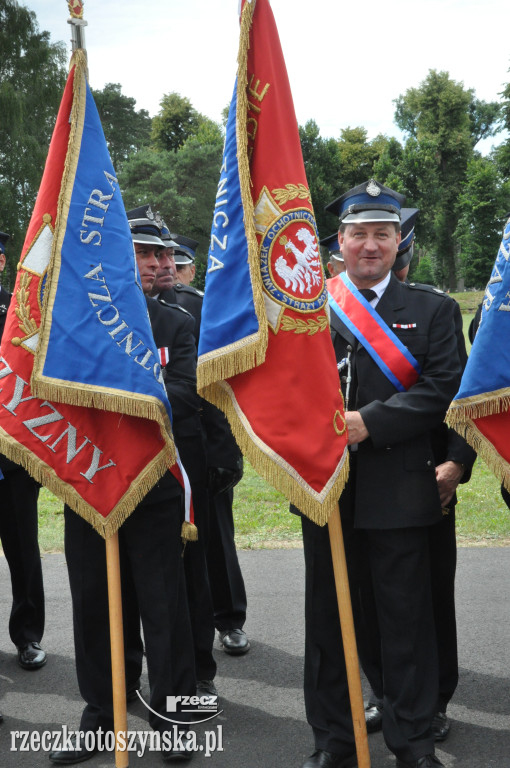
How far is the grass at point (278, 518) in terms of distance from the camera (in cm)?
678

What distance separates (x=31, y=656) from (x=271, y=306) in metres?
2.69

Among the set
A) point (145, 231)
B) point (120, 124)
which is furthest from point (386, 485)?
point (120, 124)

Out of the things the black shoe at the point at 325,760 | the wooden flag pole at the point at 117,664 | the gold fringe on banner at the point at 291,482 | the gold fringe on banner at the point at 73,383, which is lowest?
the black shoe at the point at 325,760

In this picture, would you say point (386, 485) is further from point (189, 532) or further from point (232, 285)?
point (232, 285)

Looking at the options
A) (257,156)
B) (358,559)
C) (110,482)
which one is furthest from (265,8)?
(358,559)

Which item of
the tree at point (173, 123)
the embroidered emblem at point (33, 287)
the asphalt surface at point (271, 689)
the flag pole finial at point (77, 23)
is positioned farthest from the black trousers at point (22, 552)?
the tree at point (173, 123)

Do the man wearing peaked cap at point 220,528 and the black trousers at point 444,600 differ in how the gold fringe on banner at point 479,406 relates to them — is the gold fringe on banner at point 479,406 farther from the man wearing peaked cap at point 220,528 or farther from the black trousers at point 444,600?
the man wearing peaked cap at point 220,528

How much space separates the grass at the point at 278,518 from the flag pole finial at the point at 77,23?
435cm

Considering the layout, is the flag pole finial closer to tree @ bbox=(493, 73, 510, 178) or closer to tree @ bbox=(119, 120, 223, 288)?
tree @ bbox=(119, 120, 223, 288)

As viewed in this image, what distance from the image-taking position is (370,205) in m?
3.50

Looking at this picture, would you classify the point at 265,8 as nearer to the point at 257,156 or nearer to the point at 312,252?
the point at 257,156

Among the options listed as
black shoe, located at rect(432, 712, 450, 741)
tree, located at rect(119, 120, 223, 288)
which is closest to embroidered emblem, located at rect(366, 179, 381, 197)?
black shoe, located at rect(432, 712, 450, 741)

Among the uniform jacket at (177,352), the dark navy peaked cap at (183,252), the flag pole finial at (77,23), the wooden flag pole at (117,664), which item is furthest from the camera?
the dark navy peaked cap at (183,252)

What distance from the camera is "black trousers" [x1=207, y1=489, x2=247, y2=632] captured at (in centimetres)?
486
